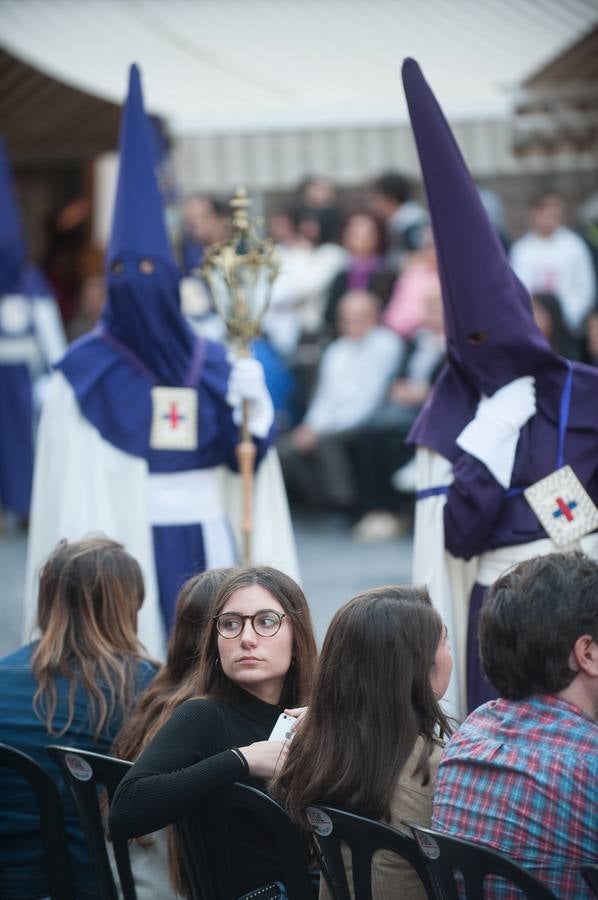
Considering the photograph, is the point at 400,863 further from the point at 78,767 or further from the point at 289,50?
the point at 289,50

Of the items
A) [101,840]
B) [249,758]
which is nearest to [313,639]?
[249,758]

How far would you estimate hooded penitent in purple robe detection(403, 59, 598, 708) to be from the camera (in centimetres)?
450

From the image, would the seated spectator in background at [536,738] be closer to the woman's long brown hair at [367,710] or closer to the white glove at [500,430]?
the woman's long brown hair at [367,710]

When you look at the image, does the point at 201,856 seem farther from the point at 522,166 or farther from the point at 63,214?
the point at 63,214

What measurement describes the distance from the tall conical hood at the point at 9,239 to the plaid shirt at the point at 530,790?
828cm

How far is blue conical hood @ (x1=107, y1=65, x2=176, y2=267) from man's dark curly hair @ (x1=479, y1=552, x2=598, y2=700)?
3.21m

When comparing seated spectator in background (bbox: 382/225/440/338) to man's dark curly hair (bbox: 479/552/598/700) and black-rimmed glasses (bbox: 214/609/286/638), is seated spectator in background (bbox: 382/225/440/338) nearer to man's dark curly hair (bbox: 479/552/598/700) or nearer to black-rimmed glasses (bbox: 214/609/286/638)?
black-rimmed glasses (bbox: 214/609/286/638)

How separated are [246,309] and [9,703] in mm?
2460

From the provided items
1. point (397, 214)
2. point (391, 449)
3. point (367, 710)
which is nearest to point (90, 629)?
point (367, 710)

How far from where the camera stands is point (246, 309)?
5.71m

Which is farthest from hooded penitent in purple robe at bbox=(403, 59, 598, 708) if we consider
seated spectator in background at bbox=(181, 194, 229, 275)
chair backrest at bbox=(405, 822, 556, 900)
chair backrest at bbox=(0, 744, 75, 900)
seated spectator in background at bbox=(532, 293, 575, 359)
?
seated spectator in background at bbox=(181, 194, 229, 275)

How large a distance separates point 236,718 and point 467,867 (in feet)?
2.75

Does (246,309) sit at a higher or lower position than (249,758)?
higher

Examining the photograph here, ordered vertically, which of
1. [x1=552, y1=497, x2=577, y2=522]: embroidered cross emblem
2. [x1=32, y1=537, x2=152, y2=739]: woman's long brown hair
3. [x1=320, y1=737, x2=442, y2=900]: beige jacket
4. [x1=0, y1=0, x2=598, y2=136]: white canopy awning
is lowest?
[x1=320, y1=737, x2=442, y2=900]: beige jacket
